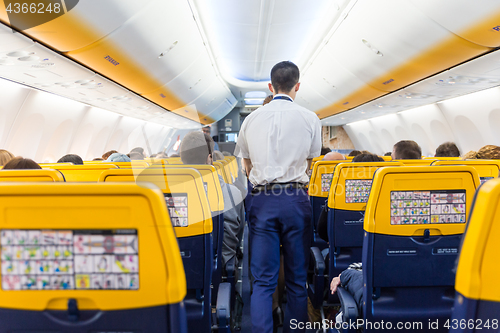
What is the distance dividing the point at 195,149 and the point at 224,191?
43cm

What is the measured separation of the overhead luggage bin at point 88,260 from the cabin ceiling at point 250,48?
168cm

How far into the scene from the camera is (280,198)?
7.22 ft

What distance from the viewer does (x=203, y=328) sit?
1.90 m

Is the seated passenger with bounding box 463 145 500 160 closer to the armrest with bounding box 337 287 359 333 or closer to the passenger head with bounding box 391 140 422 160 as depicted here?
the passenger head with bounding box 391 140 422 160

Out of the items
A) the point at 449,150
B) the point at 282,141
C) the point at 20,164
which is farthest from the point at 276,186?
the point at 449,150

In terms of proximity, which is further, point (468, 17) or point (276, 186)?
point (468, 17)

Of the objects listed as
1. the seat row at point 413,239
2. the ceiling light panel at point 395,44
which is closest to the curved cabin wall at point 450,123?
the ceiling light panel at point 395,44

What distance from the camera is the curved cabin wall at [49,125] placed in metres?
5.75

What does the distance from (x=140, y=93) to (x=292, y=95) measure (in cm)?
529

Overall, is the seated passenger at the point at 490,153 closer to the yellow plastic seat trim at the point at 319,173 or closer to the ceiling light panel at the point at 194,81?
the yellow plastic seat trim at the point at 319,173

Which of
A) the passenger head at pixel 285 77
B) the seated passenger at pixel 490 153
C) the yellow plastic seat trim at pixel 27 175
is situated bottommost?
the yellow plastic seat trim at pixel 27 175

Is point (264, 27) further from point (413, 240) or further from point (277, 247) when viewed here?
point (413, 240)

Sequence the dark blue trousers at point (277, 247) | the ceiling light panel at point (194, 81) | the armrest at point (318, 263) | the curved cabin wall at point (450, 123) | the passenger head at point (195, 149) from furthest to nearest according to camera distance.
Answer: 1. the ceiling light panel at point (194, 81)
2. the curved cabin wall at point (450, 123)
3. the armrest at point (318, 263)
4. the passenger head at point (195, 149)
5. the dark blue trousers at point (277, 247)

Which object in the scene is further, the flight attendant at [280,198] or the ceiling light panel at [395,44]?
the ceiling light panel at [395,44]
